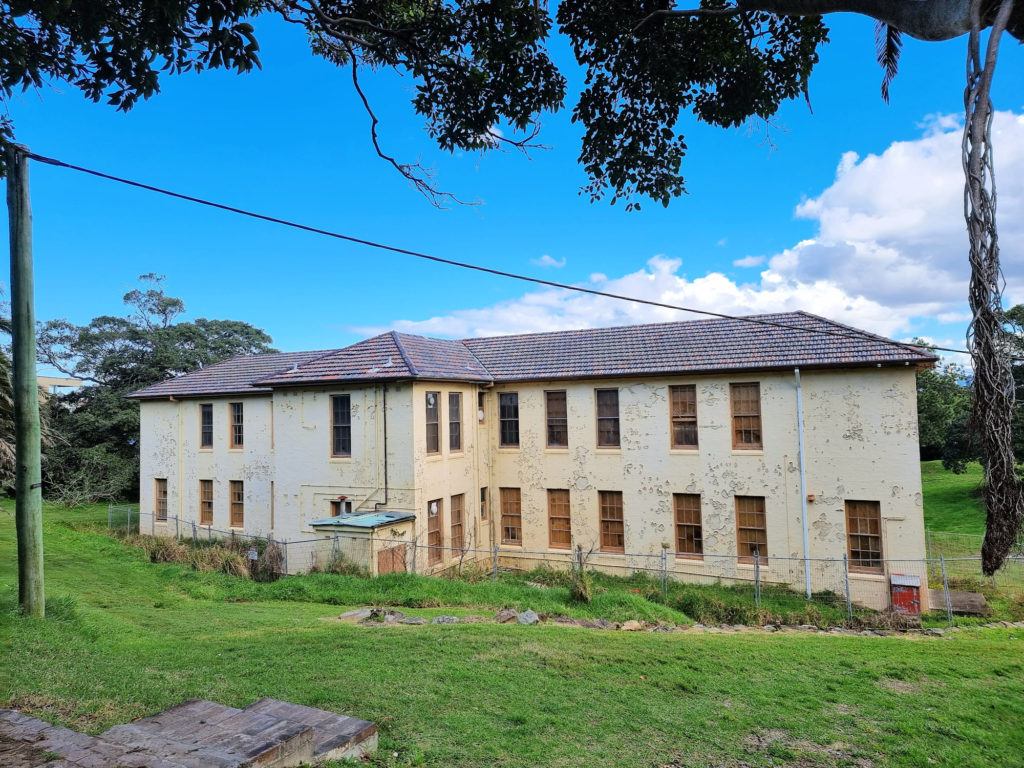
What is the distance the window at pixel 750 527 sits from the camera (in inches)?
680

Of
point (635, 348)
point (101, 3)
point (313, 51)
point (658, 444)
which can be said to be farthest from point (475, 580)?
point (101, 3)

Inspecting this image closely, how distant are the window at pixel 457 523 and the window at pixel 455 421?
5.81 feet

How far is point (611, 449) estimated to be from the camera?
19.3m

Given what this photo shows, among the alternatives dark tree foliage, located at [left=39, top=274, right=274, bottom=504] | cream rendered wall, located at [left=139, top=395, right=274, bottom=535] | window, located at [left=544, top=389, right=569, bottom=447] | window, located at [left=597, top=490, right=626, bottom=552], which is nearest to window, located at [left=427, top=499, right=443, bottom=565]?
window, located at [left=544, top=389, right=569, bottom=447]

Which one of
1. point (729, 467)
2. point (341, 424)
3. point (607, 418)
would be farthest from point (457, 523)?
point (729, 467)

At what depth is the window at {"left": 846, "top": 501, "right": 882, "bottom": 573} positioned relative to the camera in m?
16.0

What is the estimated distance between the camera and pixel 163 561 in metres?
18.4

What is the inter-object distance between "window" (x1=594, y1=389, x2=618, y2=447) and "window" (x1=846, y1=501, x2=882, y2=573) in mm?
7107

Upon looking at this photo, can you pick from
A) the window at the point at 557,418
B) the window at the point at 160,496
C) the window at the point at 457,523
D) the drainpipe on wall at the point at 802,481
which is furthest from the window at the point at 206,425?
the drainpipe on wall at the point at 802,481

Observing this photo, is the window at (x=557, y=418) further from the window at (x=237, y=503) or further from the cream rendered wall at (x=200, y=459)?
the window at (x=237, y=503)

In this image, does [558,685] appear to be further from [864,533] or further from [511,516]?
[511,516]

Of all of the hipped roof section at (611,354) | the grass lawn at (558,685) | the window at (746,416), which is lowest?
the grass lawn at (558,685)

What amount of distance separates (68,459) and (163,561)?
19273mm

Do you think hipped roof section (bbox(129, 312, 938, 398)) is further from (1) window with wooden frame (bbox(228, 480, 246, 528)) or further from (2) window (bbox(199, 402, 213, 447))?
(1) window with wooden frame (bbox(228, 480, 246, 528))
